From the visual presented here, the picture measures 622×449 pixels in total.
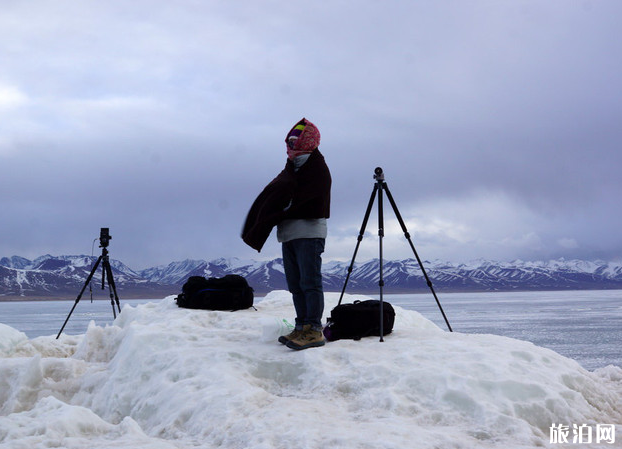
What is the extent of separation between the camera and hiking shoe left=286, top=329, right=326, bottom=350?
5.45m

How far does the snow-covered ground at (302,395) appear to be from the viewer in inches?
149

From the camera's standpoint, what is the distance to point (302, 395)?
4605mm

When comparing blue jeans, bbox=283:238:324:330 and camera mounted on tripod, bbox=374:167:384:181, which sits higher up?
camera mounted on tripod, bbox=374:167:384:181

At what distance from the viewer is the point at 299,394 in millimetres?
4633

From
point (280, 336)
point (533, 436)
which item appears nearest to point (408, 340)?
point (280, 336)

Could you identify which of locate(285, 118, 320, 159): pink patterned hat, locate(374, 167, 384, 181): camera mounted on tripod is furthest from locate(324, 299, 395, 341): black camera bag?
locate(285, 118, 320, 159): pink patterned hat

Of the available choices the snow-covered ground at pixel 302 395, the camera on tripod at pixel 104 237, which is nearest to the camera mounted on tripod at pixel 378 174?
the snow-covered ground at pixel 302 395

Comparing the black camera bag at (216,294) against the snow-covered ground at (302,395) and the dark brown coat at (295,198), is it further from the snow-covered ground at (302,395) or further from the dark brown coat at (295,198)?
the dark brown coat at (295,198)

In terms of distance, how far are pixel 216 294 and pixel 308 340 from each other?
133 inches

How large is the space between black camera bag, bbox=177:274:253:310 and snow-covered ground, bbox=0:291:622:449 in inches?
85.4

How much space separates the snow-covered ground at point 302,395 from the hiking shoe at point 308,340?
12cm

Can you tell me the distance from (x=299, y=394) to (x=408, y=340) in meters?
1.64

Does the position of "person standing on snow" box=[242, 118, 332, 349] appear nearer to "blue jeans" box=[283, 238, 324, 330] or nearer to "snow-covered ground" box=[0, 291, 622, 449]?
"blue jeans" box=[283, 238, 324, 330]

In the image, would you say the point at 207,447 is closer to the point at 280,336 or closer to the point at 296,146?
the point at 280,336
